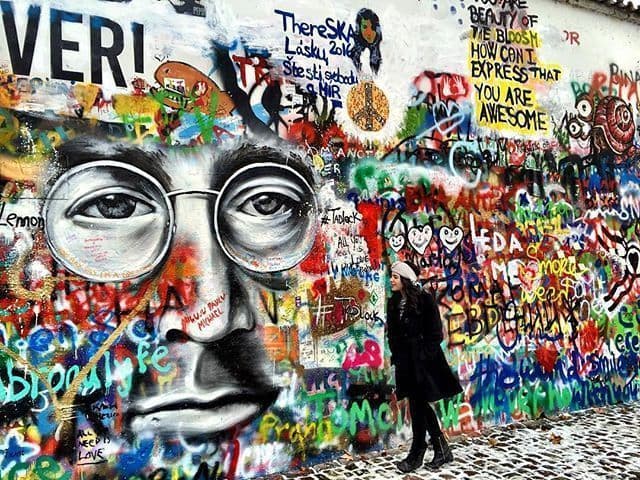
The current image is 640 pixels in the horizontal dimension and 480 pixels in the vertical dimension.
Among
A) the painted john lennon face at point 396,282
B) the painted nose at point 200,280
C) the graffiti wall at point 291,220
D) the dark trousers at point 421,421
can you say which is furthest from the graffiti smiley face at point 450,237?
the painted nose at point 200,280

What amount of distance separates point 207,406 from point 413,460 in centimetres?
207

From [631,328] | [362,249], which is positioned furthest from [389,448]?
[631,328]

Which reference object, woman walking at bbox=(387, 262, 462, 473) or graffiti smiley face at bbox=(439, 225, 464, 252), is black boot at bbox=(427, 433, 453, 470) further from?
graffiti smiley face at bbox=(439, 225, 464, 252)

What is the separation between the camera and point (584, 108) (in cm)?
790

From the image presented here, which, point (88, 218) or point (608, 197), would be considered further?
point (608, 197)

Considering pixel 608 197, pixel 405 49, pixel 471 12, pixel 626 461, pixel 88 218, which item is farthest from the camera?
pixel 608 197

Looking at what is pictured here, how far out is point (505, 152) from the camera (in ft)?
23.9

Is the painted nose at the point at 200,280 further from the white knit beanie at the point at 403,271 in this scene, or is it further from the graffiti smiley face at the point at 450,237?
the graffiti smiley face at the point at 450,237

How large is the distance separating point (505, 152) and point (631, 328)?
123 inches

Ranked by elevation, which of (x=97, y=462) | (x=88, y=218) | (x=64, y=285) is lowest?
(x=97, y=462)

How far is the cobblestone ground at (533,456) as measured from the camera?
5.66m

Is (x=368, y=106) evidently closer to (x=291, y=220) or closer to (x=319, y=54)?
(x=319, y=54)

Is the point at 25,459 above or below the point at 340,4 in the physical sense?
below

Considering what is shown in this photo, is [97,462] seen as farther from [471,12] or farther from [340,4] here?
[471,12]
